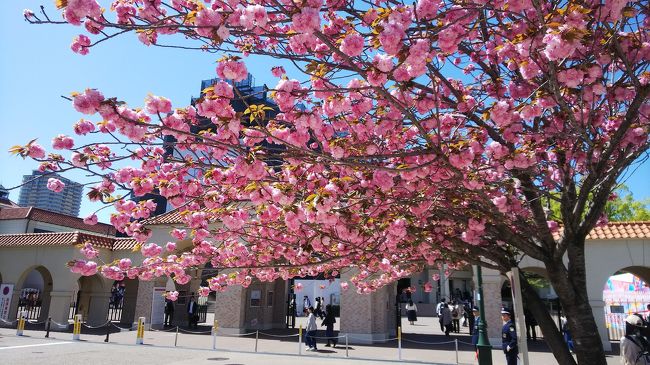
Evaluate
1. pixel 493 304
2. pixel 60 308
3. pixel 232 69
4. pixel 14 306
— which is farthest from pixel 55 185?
pixel 14 306

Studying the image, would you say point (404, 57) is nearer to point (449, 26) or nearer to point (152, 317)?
point (449, 26)

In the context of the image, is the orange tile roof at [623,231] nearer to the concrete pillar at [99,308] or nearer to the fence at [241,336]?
the fence at [241,336]

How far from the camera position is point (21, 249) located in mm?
24141

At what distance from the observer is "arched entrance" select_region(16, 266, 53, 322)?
25.4m

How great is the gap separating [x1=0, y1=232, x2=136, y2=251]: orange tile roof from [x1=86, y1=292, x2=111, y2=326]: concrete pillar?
2703 mm

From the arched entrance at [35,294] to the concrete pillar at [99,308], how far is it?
132 inches

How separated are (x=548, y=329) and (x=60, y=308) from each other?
23201 mm

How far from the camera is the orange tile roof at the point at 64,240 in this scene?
75.1 ft

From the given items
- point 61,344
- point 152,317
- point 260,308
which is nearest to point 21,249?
point 152,317

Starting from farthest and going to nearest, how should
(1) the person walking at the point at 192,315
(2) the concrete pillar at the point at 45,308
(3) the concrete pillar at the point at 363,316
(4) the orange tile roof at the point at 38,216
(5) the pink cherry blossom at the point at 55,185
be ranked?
(4) the orange tile roof at the point at 38,216, (2) the concrete pillar at the point at 45,308, (1) the person walking at the point at 192,315, (3) the concrete pillar at the point at 363,316, (5) the pink cherry blossom at the point at 55,185

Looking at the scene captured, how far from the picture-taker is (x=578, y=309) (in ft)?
18.6

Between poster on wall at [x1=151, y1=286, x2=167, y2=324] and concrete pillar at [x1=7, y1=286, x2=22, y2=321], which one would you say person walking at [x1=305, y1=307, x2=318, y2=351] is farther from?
concrete pillar at [x1=7, y1=286, x2=22, y2=321]

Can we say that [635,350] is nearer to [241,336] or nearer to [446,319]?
[446,319]

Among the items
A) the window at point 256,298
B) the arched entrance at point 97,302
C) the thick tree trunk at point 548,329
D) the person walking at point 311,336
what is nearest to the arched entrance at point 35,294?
the arched entrance at point 97,302
